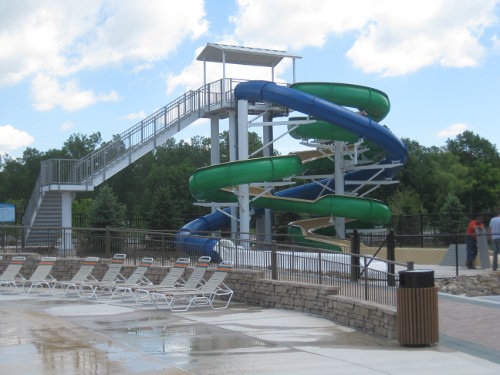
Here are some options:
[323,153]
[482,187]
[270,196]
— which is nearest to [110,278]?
[270,196]

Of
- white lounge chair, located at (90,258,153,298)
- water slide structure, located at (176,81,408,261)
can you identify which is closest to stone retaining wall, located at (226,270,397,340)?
white lounge chair, located at (90,258,153,298)

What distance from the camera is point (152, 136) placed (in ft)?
100

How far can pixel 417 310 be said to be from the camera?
37.1 ft

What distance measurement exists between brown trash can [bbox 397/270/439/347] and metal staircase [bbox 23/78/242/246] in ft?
63.8

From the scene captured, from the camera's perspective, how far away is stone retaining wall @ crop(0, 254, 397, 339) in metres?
12.4

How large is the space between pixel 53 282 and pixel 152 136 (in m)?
11.2

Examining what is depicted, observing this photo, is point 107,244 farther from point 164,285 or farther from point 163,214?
point 163,214

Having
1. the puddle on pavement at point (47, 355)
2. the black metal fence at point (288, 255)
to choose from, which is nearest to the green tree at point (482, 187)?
the black metal fence at point (288, 255)

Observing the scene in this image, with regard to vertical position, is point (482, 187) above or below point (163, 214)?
above

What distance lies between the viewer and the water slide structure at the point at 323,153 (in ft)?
83.7

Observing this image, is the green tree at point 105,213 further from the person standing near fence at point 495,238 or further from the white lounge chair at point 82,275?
the person standing near fence at point 495,238

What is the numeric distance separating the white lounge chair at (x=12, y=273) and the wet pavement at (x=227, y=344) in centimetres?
595

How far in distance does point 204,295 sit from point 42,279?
6.21 meters

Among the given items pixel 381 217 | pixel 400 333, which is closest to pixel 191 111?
pixel 381 217
